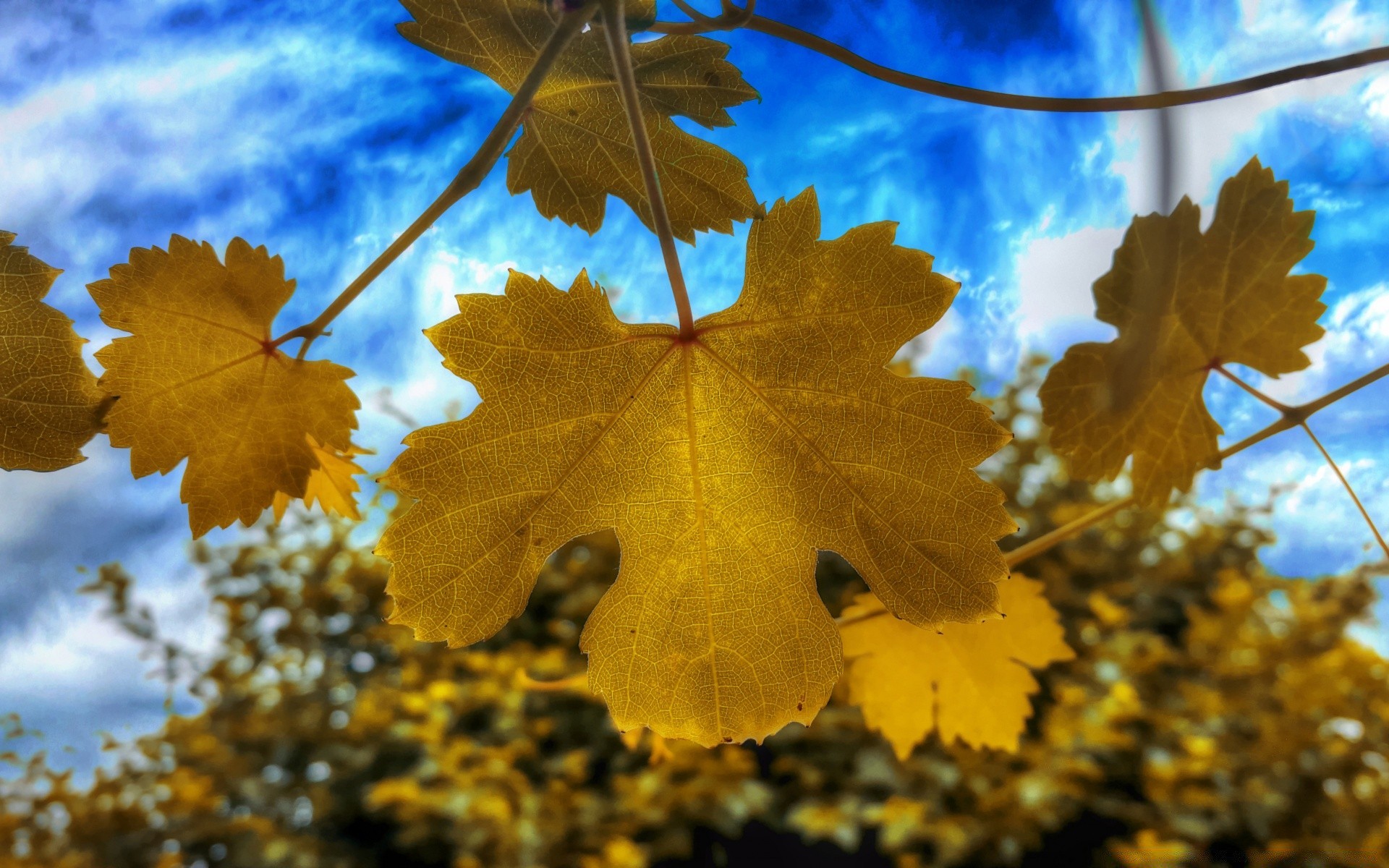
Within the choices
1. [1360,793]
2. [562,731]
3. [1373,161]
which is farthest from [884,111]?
[562,731]

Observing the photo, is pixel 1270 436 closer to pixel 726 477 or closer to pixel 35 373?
pixel 726 477

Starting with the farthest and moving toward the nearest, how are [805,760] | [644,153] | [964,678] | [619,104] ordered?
1. [805,760]
2. [964,678]
3. [619,104]
4. [644,153]

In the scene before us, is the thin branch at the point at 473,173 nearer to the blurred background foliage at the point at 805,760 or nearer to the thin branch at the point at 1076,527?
the thin branch at the point at 1076,527

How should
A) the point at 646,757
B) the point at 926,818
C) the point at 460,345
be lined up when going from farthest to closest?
the point at 646,757 < the point at 926,818 < the point at 460,345

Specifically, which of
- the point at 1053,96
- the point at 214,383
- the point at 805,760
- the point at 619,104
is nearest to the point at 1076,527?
the point at 1053,96

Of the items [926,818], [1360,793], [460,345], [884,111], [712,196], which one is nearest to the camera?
[460,345]

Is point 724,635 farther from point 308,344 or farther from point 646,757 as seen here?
point 646,757
